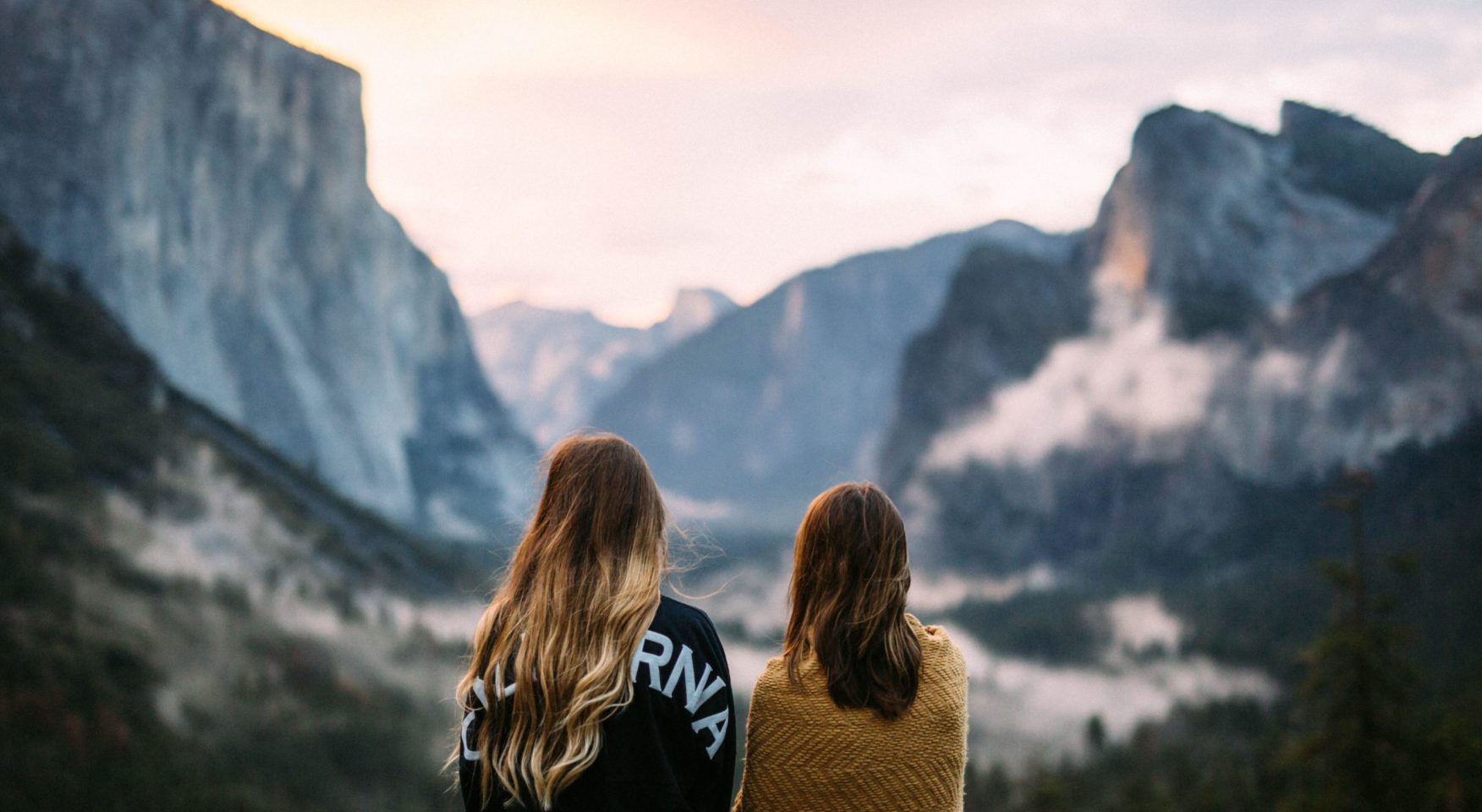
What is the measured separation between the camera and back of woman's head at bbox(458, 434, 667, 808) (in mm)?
4555

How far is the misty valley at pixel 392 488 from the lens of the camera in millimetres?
40688

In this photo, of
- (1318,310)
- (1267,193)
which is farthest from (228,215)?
(1267,193)

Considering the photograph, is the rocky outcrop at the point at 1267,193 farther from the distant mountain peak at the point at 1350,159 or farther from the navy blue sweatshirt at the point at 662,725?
the navy blue sweatshirt at the point at 662,725

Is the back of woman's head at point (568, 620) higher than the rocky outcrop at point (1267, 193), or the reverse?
the rocky outcrop at point (1267, 193)

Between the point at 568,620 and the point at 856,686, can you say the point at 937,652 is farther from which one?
the point at 568,620

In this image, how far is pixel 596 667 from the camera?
4.52 meters

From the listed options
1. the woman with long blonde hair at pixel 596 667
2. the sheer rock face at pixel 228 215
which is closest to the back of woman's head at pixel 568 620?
the woman with long blonde hair at pixel 596 667

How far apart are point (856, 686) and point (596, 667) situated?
126 centimetres

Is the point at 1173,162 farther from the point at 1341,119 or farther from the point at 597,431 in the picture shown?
Answer: the point at 597,431

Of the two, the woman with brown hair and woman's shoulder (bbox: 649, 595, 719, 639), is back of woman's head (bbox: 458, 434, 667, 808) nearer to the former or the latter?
woman's shoulder (bbox: 649, 595, 719, 639)

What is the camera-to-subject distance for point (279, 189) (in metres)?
114

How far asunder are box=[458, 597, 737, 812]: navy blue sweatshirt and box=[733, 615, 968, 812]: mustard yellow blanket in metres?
0.49

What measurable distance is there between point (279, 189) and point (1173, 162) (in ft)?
487

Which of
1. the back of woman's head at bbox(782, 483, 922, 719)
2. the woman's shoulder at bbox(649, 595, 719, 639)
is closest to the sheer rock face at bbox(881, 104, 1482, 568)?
the back of woman's head at bbox(782, 483, 922, 719)
